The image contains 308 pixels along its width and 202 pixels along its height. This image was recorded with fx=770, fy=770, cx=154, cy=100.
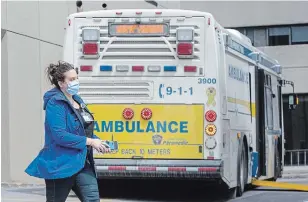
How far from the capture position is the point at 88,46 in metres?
12.9

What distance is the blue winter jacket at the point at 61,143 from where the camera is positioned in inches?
264

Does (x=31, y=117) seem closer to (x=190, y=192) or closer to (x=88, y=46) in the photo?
(x=190, y=192)

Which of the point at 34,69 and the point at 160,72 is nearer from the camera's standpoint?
the point at 160,72

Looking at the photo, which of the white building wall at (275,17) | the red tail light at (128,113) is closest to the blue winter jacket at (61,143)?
the red tail light at (128,113)

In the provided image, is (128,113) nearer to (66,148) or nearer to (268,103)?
(268,103)

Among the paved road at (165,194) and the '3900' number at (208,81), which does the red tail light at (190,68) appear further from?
the paved road at (165,194)

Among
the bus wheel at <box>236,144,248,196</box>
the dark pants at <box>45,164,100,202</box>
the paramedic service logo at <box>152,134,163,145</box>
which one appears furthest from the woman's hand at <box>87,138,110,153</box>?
the bus wheel at <box>236,144,248,196</box>

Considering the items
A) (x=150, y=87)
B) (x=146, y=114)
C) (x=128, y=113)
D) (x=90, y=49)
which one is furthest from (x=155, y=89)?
(x=90, y=49)

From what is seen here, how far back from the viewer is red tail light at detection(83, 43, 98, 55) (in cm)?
1288

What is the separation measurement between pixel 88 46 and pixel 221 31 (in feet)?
7.65

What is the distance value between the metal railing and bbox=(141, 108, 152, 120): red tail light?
23910mm

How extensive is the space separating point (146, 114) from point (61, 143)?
243 inches

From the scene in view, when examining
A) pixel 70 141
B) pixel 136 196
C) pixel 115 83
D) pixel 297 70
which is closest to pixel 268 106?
pixel 136 196

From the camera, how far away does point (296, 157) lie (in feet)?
119
